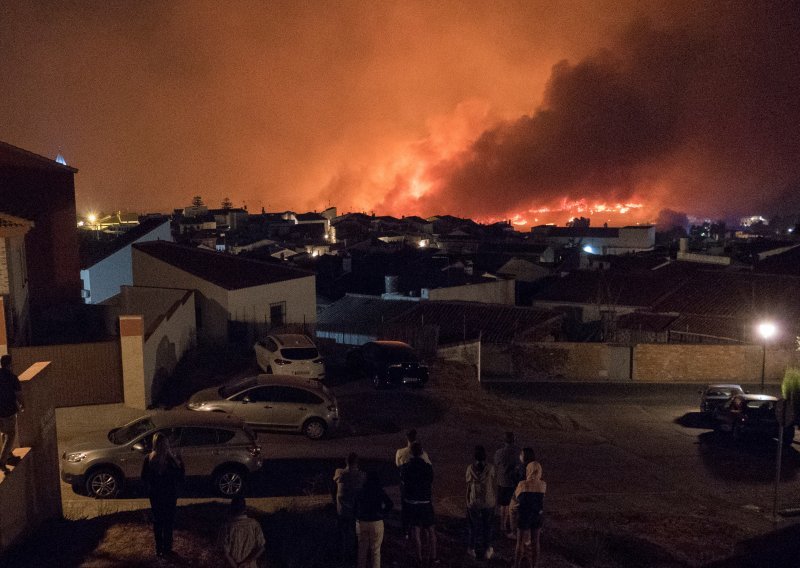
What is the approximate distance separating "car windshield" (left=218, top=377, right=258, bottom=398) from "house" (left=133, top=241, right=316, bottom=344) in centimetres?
969

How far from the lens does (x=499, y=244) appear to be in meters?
76.6

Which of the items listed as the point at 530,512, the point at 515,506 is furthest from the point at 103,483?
the point at 530,512

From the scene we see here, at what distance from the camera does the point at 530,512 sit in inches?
350

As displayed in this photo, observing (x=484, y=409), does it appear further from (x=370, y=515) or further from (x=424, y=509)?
(x=370, y=515)

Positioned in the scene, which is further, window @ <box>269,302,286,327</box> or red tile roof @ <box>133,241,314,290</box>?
window @ <box>269,302,286,327</box>

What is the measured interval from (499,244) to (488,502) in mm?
68601

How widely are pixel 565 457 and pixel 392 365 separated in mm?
5985

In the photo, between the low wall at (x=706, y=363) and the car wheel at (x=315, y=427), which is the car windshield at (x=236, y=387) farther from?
the low wall at (x=706, y=363)

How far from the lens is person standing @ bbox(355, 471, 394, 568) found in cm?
795

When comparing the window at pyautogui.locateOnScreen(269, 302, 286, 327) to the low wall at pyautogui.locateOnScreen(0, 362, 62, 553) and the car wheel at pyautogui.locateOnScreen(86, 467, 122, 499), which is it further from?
the low wall at pyautogui.locateOnScreen(0, 362, 62, 553)

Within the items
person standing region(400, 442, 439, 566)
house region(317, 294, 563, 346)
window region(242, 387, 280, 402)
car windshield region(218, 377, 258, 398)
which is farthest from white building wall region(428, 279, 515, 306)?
person standing region(400, 442, 439, 566)

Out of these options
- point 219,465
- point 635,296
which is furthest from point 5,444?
point 635,296

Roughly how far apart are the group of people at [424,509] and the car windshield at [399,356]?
10.8 metres

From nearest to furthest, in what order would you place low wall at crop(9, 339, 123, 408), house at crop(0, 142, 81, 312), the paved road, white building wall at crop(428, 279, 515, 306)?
the paved road
low wall at crop(9, 339, 123, 408)
house at crop(0, 142, 81, 312)
white building wall at crop(428, 279, 515, 306)
